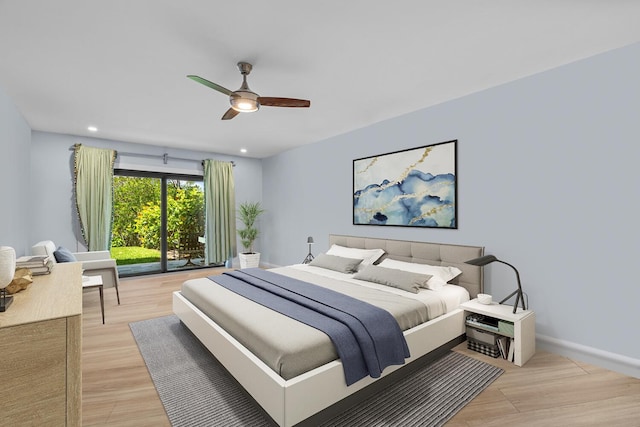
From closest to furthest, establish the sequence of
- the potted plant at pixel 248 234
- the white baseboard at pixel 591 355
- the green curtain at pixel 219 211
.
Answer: the white baseboard at pixel 591 355, the green curtain at pixel 219 211, the potted plant at pixel 248 234

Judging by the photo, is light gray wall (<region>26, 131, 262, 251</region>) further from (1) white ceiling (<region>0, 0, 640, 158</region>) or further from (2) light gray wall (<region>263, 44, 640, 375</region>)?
(2) light gray wall (<region>263, 44, 640, 375</region>)

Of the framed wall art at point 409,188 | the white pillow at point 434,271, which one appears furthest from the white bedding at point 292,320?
the framed wall art at point 409,188

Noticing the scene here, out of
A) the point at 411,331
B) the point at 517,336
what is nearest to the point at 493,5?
the point at 411,331

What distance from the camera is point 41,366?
3.91 feet

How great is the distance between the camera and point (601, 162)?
247 centimetres

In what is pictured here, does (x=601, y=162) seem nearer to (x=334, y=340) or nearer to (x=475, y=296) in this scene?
(x=475, y=296)

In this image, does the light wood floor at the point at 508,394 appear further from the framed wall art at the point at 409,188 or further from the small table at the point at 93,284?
the framed wall art at the point at 409,188

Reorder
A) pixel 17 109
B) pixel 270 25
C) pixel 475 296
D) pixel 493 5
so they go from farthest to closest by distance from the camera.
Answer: pixel 17 109, pixel 475 296, pixel 270 25, pixel 493 5

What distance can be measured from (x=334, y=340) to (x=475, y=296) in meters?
1.96

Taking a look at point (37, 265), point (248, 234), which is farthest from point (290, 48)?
point (248, 234)

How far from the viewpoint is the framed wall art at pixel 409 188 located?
346 centimetres

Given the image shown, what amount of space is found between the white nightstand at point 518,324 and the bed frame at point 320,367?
20 centimetres

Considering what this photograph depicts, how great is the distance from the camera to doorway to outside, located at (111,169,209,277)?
547 centimetres

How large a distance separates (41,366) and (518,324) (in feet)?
10.2
